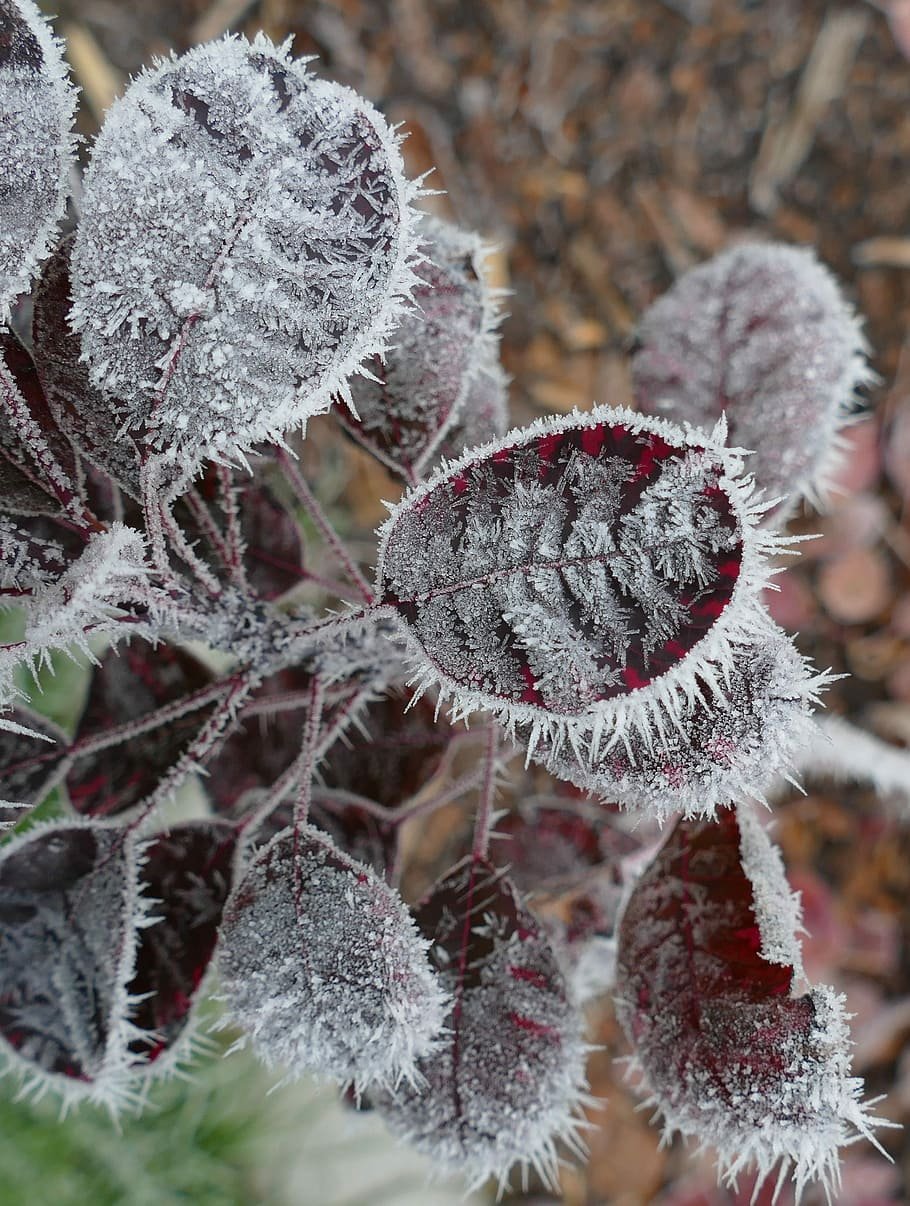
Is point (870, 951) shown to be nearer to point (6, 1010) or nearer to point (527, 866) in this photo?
point (527, 866)

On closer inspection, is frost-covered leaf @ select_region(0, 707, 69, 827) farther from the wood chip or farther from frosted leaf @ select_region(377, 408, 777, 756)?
the wood chip

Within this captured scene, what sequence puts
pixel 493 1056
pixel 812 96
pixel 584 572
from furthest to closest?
pixel 812 96 → pixel 493 1056 → pixel 584 572

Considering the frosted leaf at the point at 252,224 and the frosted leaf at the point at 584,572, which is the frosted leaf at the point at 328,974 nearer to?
the frosted leaf at the point at 584,572

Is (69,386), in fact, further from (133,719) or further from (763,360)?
(763,360)

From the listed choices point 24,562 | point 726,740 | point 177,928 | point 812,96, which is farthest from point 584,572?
point 812,96

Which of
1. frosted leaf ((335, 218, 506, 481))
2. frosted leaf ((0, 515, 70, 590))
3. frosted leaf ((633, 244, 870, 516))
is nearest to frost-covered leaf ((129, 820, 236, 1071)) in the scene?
frosted leaf ((0, 515, 70, 590))

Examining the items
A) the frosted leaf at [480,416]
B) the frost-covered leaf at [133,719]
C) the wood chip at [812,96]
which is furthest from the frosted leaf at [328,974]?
the wood chip at [812,96]
